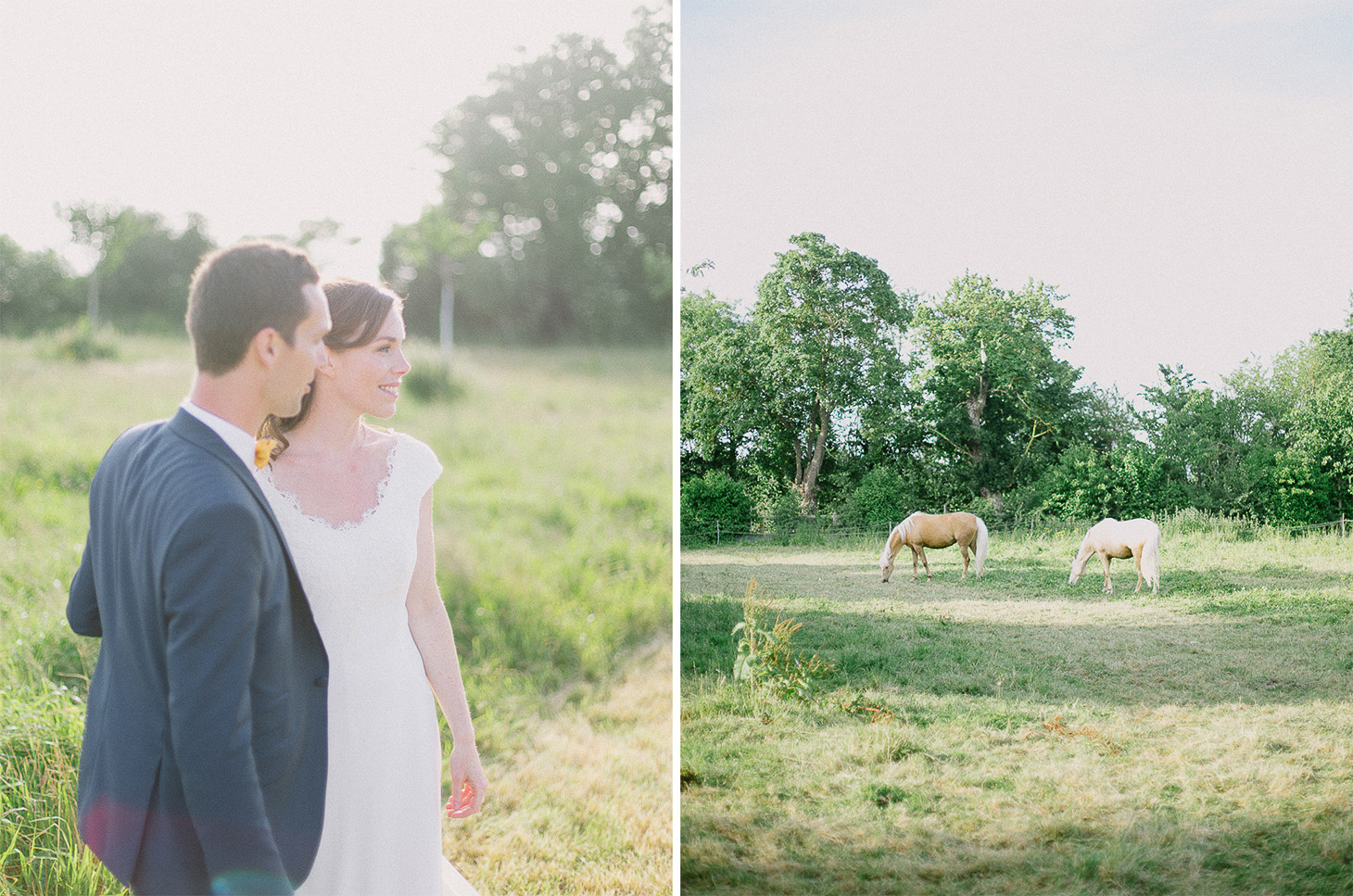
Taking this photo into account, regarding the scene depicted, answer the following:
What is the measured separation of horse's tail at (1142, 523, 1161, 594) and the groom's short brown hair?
9.22ft

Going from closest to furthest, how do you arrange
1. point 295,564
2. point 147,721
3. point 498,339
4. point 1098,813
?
point 147,721, point 295,564, point 1098,813, point 498,339

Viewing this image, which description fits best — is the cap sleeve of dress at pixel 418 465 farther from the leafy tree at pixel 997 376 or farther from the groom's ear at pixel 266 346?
the leafy tree at pixel 997 376

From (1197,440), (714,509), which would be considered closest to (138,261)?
(714,509)

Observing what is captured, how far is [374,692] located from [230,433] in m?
0.57

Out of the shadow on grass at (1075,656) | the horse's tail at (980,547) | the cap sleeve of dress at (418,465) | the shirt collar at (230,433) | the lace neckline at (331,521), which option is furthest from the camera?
the horse's tail at (980,547)

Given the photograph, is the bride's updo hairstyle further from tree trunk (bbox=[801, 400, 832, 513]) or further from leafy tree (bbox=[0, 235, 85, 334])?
leafy tree (bbox=[0, 235, 85, 334])

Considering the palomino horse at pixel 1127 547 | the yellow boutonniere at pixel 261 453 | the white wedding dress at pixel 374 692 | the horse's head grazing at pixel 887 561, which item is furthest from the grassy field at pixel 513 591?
the palomino horse at pixel 1127 547

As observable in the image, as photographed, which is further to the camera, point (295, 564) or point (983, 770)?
point (983, 770)

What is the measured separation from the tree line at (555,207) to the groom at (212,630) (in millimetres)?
2772

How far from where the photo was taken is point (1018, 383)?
126 inches

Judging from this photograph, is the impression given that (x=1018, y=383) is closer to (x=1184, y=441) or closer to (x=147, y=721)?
(x=1184, y=441)

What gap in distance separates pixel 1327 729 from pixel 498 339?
12.4ft

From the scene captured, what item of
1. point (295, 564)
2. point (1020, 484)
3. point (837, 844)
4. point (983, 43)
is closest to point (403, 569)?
point (295, 564)

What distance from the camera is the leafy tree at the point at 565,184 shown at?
4414 millimetres
